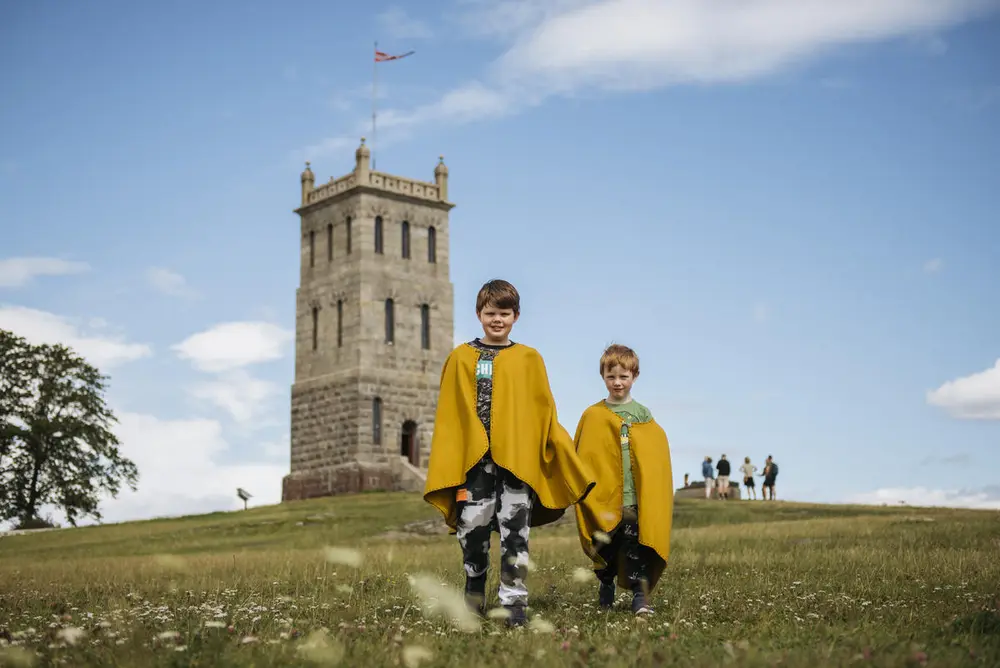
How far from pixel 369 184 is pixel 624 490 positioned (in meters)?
38.4

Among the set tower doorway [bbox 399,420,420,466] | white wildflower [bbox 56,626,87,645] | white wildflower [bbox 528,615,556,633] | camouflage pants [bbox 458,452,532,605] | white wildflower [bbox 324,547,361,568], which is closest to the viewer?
white wildflower [bbox 56,626,87,645]

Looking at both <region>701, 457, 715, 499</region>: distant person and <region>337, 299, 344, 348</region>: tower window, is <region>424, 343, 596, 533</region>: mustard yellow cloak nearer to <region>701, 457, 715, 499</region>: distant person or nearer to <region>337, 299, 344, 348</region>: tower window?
<region>701, 457, 715, 499</region>: distant person

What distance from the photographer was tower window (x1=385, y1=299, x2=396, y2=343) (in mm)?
46000

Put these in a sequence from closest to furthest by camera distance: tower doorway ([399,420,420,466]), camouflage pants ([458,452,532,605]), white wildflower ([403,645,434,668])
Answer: white wildflower ([403,645,434,668]) → camouflage pants ([458,452,532,605]) → tower doorway ([399,420,420,466])

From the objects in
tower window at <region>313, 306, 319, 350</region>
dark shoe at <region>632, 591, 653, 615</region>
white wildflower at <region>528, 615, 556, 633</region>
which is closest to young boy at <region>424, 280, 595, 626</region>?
white wildflower at <region>528, 615, 556, 633</region>

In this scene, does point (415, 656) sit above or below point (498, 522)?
below

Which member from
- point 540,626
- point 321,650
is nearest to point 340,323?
point 540,626

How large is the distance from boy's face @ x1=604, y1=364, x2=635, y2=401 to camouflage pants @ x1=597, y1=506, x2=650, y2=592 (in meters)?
0.83

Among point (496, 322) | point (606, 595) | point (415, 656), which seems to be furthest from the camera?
point (606, 595)

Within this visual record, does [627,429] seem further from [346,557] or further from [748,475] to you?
[748,475]

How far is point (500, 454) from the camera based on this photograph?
7.69 metres

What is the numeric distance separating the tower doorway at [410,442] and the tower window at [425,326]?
308cm

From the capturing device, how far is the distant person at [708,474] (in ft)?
116

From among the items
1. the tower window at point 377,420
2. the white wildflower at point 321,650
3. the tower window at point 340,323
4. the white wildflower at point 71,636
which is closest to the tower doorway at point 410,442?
the tower window at point 377,420
